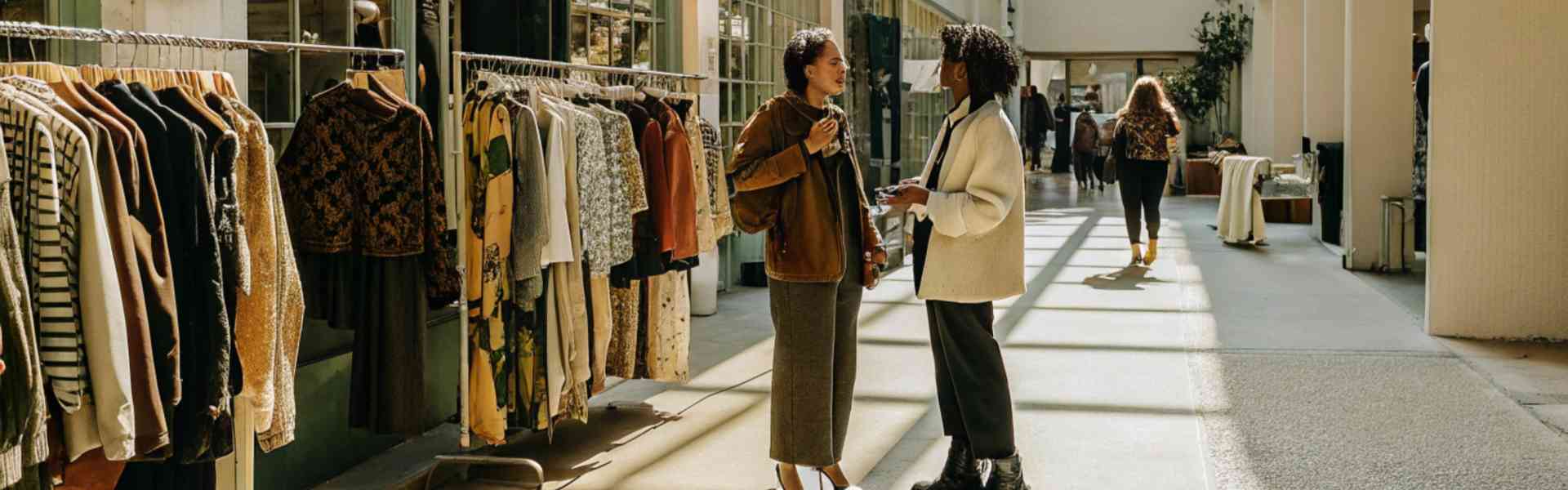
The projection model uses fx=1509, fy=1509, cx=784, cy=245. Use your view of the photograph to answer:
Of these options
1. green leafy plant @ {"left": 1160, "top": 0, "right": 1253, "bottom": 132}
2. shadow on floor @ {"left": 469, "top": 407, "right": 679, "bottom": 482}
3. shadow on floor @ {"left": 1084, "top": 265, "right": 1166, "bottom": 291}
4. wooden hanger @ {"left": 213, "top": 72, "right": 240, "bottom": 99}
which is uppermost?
green leafy plant @ {"left": 1160, "top": 0, "right": 1253, "bottom": 132}

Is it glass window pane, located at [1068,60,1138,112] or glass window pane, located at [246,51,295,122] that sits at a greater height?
glass window pane, located at [1068,60,1138,112]

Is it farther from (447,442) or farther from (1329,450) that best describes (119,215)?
(1329,450)

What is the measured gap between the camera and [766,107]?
3988mm

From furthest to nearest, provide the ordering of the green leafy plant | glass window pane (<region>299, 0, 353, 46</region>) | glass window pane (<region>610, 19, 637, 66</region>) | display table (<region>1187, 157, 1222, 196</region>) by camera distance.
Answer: the green leafy plant → display table (<region>1187, 157, 1222, 196</region>) → glass window pane (<region>610, 19, 637, 66</region>) → glass window pane (<region>299, 0, 353, 46</region>)

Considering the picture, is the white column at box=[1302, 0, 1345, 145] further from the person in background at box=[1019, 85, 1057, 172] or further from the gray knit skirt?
the person in background at box=[1019, 85, 1057, 172]

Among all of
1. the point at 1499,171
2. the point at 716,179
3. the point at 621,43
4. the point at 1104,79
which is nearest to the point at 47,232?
the point at 716,179

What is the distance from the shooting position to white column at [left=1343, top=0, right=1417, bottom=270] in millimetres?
9891

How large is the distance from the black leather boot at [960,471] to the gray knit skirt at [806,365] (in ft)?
1.35

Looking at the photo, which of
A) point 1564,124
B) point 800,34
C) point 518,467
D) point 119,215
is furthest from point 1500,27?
point 119,215

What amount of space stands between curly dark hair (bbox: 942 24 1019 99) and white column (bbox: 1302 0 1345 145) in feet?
30.7

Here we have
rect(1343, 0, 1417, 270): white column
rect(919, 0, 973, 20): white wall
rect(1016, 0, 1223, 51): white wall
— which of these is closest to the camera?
rect(1343, 0, 1417, 270): white column

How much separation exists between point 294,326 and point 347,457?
146 centimetres

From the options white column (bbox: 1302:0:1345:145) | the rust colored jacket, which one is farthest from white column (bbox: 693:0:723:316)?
white column (bbox: 1302:0:1345:145)

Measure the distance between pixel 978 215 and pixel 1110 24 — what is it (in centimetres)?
2073
